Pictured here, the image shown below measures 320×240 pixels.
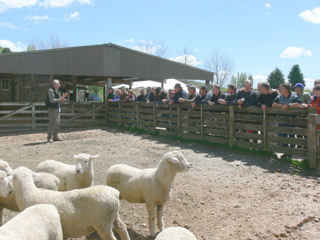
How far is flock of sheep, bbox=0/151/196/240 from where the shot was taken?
2.72 meters

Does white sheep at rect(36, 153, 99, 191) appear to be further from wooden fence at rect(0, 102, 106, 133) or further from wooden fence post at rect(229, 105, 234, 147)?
wooden fence at rect(0, 102, 106, 133)

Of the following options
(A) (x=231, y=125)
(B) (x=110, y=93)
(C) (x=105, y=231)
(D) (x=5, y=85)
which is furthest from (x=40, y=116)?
(C) (x=105, y=231)

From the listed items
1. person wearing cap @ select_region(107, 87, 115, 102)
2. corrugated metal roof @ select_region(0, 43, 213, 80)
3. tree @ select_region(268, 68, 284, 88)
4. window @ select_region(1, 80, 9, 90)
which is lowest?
person wearing cap @ select_region(107, 87, 115, 102)

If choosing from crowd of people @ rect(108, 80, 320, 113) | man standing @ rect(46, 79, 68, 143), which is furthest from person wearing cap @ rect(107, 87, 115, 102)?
man standing @ rect(46, 79, 68, 143)

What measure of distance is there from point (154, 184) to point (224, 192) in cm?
185

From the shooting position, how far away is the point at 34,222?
2695 mm

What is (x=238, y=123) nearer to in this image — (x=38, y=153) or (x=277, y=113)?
(x=277, y=113)

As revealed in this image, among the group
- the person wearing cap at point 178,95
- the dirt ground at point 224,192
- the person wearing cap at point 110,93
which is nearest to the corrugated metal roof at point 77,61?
the person wearing cap at point 110,93

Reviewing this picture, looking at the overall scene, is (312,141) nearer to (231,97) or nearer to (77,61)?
(231,97)

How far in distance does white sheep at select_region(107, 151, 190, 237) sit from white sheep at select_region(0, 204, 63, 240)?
159 cm

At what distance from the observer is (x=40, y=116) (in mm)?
15414

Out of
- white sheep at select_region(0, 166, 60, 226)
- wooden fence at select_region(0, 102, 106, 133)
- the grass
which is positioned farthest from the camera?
wooden fence at select_region(0, 102, 106, 133)

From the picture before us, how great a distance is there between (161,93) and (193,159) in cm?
516

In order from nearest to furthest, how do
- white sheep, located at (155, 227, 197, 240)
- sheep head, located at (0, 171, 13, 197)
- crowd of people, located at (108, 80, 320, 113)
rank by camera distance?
white sheep, located at (155, 227, 197, 240), sheep head, located at (0, 171, 13, 197), crowd of people, located at (108, 80, 320, 113)
